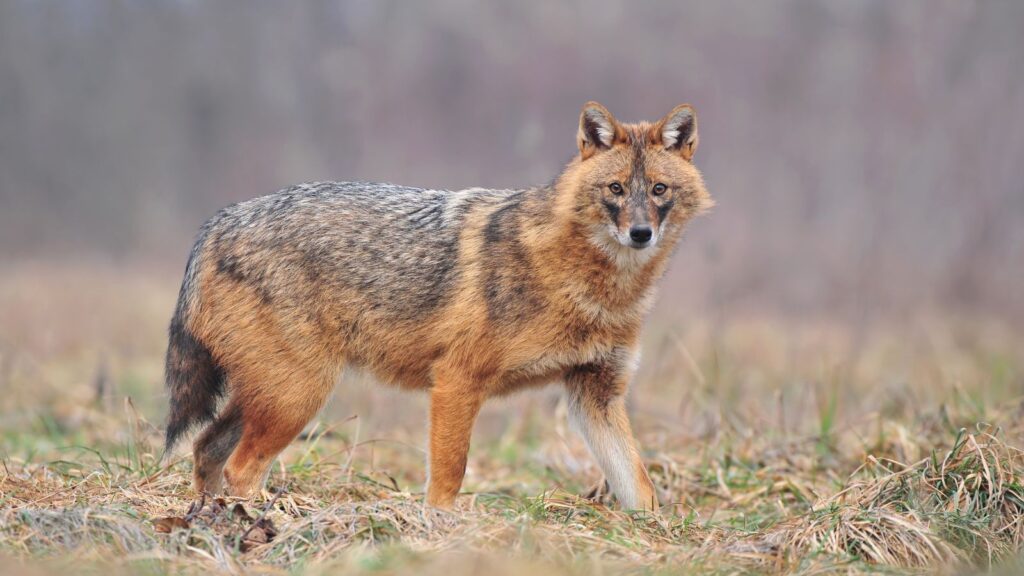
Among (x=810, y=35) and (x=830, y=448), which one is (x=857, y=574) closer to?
(x=830, y=448)

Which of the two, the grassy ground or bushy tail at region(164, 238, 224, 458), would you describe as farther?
bushy tail at region(164, 238, 224, 458)

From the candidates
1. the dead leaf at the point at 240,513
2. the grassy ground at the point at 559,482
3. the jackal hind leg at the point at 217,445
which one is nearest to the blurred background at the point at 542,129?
the grassy ground at the point at 559,482

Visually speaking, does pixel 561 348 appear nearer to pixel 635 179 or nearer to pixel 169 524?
pixel 635 179

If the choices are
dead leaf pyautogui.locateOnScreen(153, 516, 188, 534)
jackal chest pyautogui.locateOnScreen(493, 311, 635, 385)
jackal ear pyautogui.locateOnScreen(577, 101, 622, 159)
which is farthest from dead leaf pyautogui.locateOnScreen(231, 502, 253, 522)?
jackal ear pyautogui.locateOnScreen(577, 101, 622, 159)

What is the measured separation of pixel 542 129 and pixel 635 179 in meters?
8.04

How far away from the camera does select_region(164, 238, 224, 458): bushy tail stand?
626 centimetres

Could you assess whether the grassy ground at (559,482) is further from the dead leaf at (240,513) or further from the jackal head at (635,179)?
the jackal head at (635,179)

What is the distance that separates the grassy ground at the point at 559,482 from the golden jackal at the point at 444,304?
33 cm

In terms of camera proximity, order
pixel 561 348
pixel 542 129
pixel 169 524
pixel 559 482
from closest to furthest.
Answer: pixel 169 524, pixel 561 348, pixel 559 482, pixel 542 129

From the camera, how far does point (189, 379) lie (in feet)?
20.8

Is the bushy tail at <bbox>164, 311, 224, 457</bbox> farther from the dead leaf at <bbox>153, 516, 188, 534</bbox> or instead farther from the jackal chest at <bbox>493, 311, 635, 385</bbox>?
the jackal chest at <bbox>493, 311, 635, 385</bbox>

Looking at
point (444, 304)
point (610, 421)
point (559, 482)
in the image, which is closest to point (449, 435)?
point (444, 304)

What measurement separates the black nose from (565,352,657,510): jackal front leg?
0.86 meters

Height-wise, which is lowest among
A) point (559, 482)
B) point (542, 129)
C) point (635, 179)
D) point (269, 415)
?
point (559, 482)
